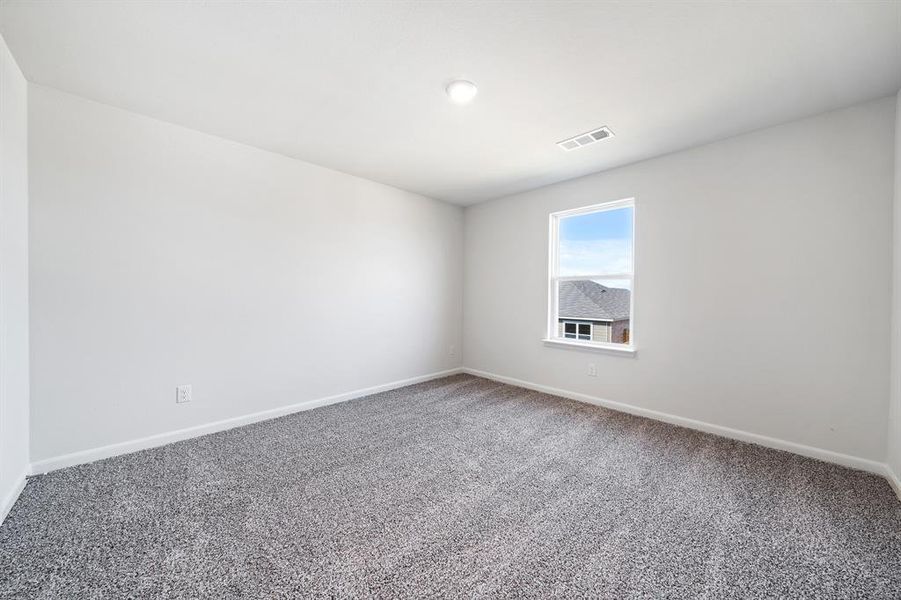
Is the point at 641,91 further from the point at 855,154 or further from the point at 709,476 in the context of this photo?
the point at 709,476

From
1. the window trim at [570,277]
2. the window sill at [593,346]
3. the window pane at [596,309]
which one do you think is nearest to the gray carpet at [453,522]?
the window sill at [593,346]

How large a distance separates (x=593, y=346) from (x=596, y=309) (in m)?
0.42

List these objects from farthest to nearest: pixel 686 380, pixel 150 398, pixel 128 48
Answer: pixel 686 380, pixel 150 398, pixel 128 48

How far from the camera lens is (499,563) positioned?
150 cm

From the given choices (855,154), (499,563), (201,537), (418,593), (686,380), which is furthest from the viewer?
(686,380)

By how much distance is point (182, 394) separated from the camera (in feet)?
8.96

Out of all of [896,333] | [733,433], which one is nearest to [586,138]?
[896,333]

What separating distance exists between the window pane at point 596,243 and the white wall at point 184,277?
206cm

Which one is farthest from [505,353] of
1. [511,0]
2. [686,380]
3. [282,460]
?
[511,0]

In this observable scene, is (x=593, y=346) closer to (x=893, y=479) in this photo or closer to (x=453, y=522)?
(x=893, y=479)

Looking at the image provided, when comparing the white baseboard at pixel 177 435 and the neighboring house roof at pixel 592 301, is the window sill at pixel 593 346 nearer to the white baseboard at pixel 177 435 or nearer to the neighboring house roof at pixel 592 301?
the neighboring house roof at pixel 592 301

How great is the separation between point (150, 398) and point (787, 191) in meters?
4.95

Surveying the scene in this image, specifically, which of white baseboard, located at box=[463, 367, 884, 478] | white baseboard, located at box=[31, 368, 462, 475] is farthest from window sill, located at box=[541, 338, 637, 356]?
white baseboard, located at box=[31, 368, 462, 475]

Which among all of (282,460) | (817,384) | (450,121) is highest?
(450,121)
